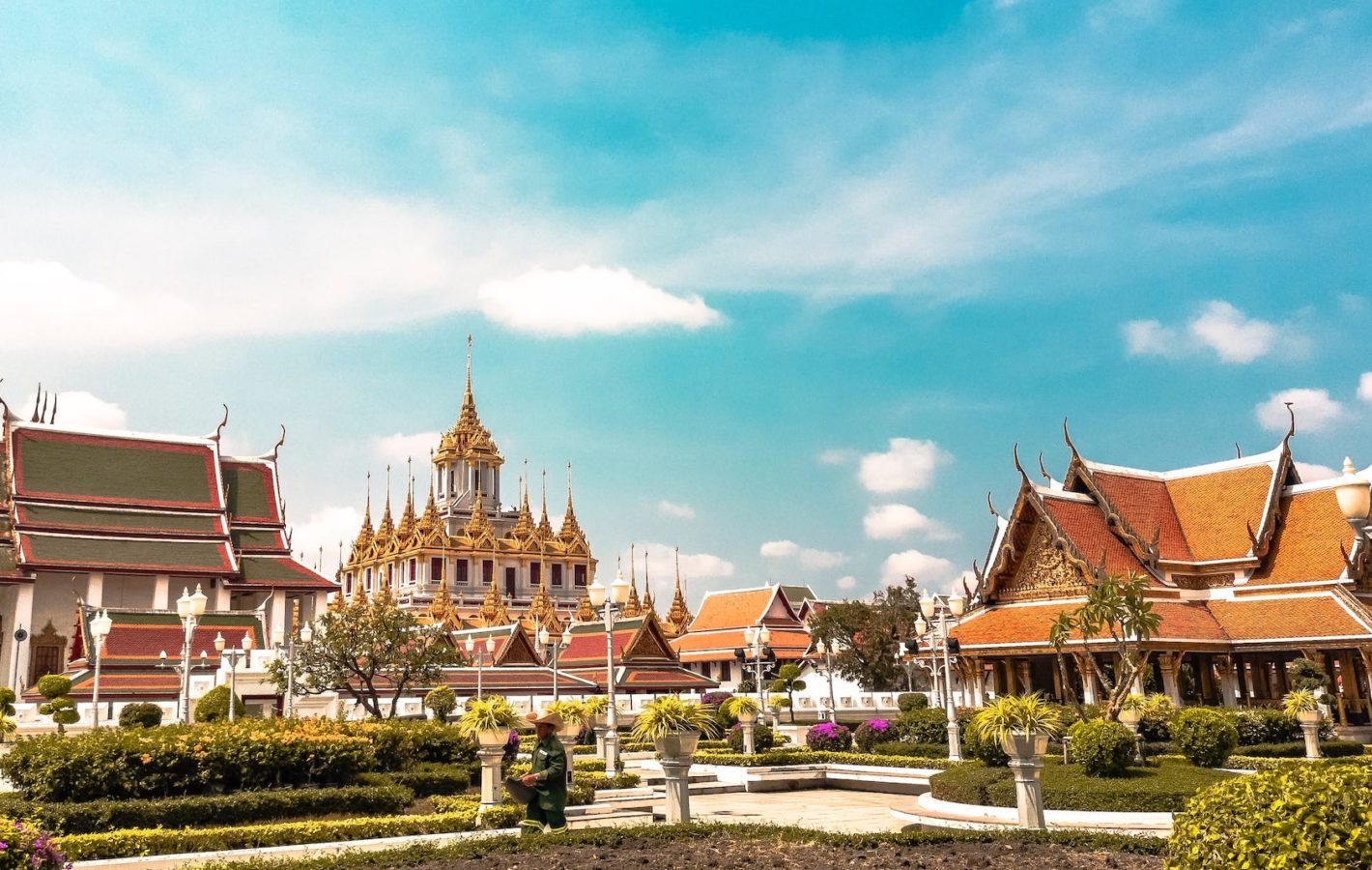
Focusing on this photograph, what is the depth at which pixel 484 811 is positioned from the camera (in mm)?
13703

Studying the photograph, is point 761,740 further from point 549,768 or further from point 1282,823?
point 1282,823

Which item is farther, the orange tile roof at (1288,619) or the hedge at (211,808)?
the orange tile roof at (1288,619)

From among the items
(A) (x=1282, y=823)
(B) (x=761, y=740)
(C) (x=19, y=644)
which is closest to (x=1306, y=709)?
(B) (x=761, y=740)

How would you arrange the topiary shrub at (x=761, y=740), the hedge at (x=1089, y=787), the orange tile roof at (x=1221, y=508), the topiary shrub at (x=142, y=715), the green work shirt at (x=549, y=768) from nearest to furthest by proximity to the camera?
1. the green work shirt at (x=549, y=768)
2. the hedge at (x=1089, y=787)
3. the topiary shrub at (x=142, y=715)
4. the topiary shrub at (x=761, y=740)
5. the orange tile roof at (x=1221, y=508)

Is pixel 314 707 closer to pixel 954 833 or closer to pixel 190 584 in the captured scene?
pixel 190 584

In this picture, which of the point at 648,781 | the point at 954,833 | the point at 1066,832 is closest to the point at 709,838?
the point at 954,833

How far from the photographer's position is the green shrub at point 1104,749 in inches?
569

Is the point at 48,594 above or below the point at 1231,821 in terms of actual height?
above

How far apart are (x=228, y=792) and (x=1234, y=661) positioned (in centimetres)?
2651

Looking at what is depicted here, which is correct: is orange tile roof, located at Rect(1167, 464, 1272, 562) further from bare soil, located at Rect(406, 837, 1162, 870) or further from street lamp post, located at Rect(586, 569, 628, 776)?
bare soil, located at Rect(406, 837, 1162, 870)

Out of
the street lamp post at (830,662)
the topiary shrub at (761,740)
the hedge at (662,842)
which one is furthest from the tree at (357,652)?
the hedge at (662,842)

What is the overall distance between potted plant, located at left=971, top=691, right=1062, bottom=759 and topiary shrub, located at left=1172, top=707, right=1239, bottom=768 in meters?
4.66

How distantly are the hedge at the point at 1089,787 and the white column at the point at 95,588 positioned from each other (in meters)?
33.3

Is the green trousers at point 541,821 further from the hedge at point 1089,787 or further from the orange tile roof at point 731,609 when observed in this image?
the orange tile roof at point 731,609
